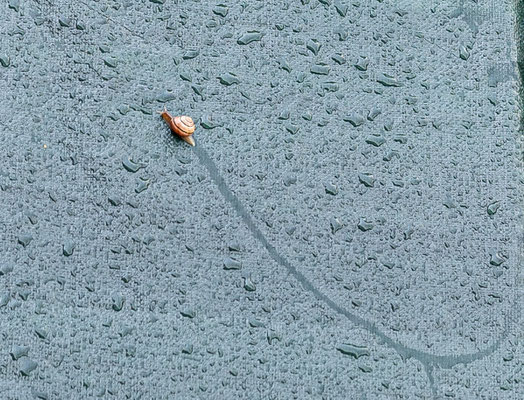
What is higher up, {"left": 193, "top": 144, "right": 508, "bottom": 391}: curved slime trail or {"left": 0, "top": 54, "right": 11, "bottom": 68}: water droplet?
{"left": 0, "top": 54, "right": 11, "bottom": 68}: water droplet

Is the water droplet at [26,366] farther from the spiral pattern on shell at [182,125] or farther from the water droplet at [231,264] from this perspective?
the spiral pattern on shell at [182,125]

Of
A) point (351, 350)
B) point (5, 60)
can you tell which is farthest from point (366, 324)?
point (5, 60)

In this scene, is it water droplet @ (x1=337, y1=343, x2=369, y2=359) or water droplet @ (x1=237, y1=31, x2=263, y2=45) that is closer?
water droplet @ (x1=337, y1=343, x2=369, y2=359)

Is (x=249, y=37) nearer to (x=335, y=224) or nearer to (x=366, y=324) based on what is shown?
(x=335, y=224)

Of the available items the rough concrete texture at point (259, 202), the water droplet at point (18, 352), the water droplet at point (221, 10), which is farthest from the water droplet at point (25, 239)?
the water droplet at point (221, 10)

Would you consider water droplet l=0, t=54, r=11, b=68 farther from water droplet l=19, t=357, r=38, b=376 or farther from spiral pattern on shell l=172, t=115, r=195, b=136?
water droplet l=19, t=357, r=38, b=376

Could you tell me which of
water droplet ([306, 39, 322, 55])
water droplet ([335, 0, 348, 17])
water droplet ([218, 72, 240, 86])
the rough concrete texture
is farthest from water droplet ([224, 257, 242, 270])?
water droplet ([335, 0, 348, 17])
